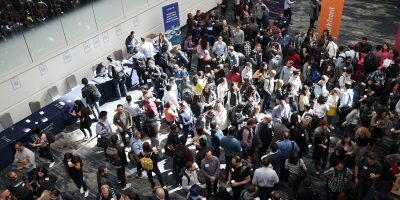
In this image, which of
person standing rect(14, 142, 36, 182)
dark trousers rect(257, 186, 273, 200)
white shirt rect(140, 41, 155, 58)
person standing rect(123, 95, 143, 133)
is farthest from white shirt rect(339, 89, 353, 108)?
person standing rect(14, 142, 36, 182)

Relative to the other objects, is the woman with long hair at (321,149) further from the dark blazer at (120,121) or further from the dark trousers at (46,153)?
the dark trousers at (46,153)

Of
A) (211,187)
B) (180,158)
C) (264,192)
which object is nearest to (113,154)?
(180,158)

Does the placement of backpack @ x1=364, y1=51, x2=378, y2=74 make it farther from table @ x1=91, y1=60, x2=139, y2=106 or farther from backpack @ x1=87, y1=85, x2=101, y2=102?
backpack @ x1=87, y1=85, x2=101, y2=102

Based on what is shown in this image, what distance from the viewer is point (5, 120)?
432 inches

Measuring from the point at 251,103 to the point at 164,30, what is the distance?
708 centimetres

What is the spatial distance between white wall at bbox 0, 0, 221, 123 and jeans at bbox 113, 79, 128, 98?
1.38m

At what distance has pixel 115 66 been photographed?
11.8m

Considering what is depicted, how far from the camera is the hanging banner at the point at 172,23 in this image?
14570mm

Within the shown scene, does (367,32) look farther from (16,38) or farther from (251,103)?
(16,38)

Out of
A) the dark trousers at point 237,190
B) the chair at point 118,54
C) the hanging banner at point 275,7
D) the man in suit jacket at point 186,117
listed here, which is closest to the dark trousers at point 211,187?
the dark trousers at point 237,190

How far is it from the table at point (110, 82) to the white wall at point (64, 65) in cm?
93

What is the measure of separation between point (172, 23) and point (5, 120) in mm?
6500

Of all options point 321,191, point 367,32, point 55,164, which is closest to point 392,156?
point 321,191

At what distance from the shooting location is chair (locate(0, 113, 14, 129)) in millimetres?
10914
